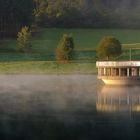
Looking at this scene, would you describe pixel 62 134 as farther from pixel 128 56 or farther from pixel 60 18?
pixel 60 18

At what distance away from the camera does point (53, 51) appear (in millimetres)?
82812

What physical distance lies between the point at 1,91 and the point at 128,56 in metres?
27.1

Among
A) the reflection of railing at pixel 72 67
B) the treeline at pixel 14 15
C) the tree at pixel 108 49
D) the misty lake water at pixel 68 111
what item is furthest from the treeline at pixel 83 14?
the misty lake water at pixel 68 111

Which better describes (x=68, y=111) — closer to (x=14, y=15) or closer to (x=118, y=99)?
(x=118, y=99)

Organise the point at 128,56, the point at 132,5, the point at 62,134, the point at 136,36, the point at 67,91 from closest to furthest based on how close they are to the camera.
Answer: the point at 62,134 < the point at 67,91 < the point at 128,56 < the point at 136,36 < the point at 132,5

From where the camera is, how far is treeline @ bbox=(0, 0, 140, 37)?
99.8 metres

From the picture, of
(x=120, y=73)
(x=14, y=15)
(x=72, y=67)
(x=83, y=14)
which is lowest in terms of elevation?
(x=72, y=67)

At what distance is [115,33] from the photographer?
315 ft

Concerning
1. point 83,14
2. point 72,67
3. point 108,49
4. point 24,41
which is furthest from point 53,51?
point 83,14

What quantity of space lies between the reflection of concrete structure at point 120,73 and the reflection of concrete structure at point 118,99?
161 cm

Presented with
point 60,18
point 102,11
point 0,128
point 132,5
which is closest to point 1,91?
point 0,128

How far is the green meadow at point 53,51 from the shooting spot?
70562 mm

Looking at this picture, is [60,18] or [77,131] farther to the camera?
[60,18]

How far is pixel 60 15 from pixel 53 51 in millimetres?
22251
